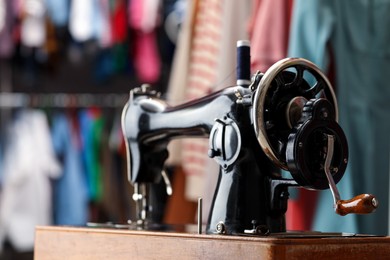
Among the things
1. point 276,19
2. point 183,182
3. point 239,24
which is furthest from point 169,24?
point 276,19

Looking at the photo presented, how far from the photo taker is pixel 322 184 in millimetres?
1216

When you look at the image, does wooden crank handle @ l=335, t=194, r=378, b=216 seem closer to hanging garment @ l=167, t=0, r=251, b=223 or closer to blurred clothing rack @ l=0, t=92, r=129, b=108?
hanging garment @ l=167, t=0, r=251, b=223

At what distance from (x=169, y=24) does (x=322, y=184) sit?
2751mm

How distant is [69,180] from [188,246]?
9.04ft

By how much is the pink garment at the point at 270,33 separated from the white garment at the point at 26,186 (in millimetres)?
1870

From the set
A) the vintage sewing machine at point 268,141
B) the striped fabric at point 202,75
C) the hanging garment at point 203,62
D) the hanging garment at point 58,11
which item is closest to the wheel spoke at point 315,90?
the vintage sewing machine at point 268,141

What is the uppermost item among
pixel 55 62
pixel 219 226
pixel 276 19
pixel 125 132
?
pixel 55 62

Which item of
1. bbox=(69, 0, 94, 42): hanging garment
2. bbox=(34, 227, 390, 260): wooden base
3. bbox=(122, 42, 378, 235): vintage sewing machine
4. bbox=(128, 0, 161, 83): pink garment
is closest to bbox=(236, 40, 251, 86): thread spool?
bbox=(122, 42, 378, 235): vintage sewing machine

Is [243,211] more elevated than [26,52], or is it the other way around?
[26,52]

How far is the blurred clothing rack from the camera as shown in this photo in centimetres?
402

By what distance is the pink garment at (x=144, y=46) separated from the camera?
3.90 meters

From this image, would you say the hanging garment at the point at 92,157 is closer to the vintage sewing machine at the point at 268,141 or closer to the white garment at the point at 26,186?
the white garment at the point at 26,186

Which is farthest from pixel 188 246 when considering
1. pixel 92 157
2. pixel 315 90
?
pixel 92 157

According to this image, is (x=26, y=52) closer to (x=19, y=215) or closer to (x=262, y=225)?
(x=19, y=215)
